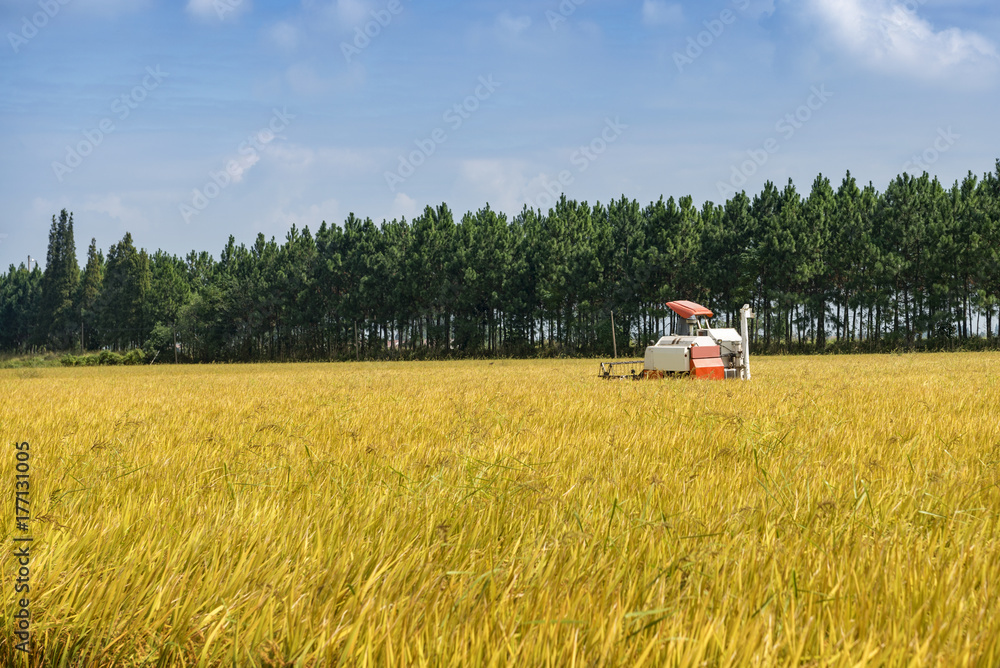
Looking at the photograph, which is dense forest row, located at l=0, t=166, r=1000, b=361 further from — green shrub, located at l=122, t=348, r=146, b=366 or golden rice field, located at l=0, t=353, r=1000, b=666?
golden rice field, located at l=0, t=353, r=1000, b=666

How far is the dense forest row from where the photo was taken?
195 ft

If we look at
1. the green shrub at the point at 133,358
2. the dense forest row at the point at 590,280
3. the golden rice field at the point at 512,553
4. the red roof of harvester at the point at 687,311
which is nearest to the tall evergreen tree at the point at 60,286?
the dense forest row at the point at 590,280

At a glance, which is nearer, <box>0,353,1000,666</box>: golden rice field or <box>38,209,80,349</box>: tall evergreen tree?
<box>0,353,1000,666</box>: golden rice field

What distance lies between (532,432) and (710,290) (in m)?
59.5

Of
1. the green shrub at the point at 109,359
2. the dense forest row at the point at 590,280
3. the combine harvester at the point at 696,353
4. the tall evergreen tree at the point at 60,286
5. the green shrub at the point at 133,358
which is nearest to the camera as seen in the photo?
the combine harvester at the point at 696,353

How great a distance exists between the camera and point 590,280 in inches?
2586

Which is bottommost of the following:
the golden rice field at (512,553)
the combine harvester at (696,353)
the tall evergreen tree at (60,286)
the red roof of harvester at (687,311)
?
the golden rice field at (512,553)

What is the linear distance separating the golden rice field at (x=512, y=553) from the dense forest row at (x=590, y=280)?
2300 inches

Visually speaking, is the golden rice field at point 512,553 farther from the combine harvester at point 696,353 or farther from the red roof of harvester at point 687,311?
the red roof of harvester at point 687,311

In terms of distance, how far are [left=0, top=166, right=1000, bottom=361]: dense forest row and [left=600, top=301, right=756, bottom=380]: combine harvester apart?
137 ft

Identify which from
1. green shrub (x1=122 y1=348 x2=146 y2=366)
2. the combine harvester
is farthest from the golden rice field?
green shrub (x1=122 y1=348 x2=146 y2=366)

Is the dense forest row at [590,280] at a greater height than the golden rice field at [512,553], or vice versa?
the dense forest row at [590,280]

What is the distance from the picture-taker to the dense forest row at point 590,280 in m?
59.3

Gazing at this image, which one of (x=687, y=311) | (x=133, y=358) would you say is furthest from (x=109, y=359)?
(x=687, y=311)
